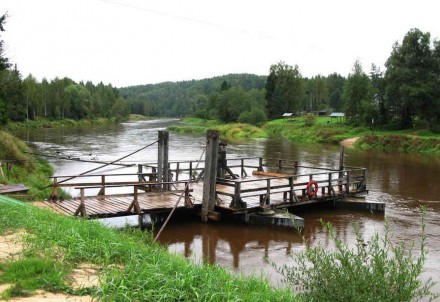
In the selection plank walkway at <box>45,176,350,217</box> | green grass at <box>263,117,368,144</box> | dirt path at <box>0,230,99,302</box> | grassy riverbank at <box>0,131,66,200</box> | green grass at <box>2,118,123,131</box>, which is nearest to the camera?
dirt path at <box>0,230,99,302</box>

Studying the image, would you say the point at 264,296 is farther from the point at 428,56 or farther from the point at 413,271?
the point at 428,56

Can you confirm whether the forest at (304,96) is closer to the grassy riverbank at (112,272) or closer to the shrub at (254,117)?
the shrub at (254,117)

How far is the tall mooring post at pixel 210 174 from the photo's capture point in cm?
1464

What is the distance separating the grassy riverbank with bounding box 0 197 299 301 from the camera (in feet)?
17.5

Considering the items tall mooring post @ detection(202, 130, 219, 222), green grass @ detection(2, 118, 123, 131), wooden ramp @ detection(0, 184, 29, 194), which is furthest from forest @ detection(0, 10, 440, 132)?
tall mooring post @ detection(202, 130, 219, 222)

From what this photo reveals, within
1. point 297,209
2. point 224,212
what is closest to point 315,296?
point 224,212

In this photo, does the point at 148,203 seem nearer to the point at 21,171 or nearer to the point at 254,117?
the point at 21,171

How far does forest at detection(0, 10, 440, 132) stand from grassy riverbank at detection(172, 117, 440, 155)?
9.86 ft

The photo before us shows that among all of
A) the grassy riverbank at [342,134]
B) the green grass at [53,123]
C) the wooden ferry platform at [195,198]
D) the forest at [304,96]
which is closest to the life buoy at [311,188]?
the wooden ferry platform at [195,198]

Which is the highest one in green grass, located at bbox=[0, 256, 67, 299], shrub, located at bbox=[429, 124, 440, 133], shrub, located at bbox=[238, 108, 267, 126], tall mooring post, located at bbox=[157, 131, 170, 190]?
shrub, located at bbox=[238, 108, 267, 126]

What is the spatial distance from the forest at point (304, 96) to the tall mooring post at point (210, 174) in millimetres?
20692

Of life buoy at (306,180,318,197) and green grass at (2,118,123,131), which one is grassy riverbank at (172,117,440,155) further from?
life buoy at (306,180,318,197)

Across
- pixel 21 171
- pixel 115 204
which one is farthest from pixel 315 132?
pixel 115 204

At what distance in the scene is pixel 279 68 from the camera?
10519 centimetres
